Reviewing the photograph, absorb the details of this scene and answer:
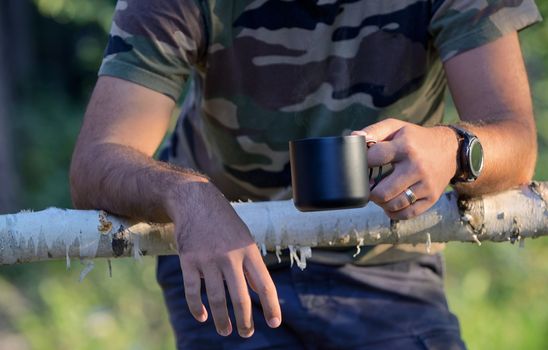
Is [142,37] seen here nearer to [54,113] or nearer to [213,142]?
[213,142]

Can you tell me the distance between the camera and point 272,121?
302cm

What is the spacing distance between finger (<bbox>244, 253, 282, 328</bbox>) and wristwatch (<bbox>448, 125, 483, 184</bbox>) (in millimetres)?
480

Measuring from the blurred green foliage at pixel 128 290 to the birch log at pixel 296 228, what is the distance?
276 cm

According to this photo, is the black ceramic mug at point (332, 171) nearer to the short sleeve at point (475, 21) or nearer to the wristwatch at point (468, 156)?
the wristwatch at point (468, 156)

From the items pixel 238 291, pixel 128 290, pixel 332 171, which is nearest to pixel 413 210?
pixel 332 171

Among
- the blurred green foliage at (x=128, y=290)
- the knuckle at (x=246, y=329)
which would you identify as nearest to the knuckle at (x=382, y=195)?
the knuckle at (x=246, y=329)

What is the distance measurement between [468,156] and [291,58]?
0.85 m

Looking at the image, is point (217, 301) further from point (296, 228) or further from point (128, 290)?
point (128, 290)

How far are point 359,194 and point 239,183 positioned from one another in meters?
1.24

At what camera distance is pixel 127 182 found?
2424mm

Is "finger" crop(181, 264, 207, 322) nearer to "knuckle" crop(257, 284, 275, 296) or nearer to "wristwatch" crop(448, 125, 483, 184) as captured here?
"knuckle" crop(257, 284, 275, 296)

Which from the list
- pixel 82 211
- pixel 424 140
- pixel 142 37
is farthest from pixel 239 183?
pixel 424 140

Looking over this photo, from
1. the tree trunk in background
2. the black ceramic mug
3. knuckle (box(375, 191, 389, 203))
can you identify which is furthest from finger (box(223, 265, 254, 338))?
the tree trunk in background

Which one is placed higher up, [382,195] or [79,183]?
[382,195]
